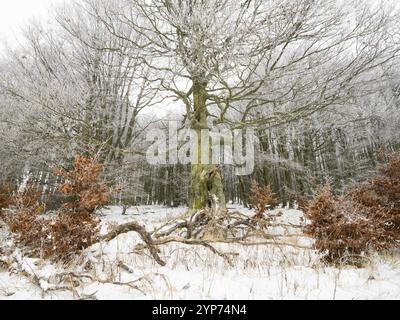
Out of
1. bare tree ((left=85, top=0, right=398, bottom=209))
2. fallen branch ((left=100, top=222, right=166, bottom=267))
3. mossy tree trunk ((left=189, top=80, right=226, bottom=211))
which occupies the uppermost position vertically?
bare tree ((left=85, top=0, right=398, bottom=209))

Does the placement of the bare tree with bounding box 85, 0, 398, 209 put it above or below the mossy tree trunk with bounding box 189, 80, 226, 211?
above

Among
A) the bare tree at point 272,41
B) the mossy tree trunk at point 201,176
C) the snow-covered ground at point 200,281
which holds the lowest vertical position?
the snow-covered ground at point 200,281

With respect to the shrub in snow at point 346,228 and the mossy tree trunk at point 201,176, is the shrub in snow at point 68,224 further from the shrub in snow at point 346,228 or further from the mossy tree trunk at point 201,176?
the mossy tree trunk at point 201,176

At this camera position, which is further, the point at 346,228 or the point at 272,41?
the point at 272,41

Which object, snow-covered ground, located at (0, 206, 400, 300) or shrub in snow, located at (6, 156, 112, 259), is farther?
shrub in snow, located at (6, 156, 112, 259)

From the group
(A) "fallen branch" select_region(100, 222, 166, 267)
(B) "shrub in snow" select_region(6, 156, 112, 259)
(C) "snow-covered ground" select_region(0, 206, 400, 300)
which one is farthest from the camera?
(A) "fallen branch" select_region(100, 222, 166, 267)

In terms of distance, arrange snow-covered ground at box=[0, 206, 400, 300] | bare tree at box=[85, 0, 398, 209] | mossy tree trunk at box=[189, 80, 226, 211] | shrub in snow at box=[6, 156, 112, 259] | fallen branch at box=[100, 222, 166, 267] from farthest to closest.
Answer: mossy tree trunk at box=[189, 80, 226, 211] → bare tree at box=[85, 0, 398, 209] → fallen branch at box=[100, 222, 166, 267] → shrub in snow at box=[6, 156, 112, 259] → snow-covered ground at box=[0, 206, 400, 300]

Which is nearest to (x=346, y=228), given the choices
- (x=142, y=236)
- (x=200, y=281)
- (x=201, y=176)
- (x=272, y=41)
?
(x=200, y=281)

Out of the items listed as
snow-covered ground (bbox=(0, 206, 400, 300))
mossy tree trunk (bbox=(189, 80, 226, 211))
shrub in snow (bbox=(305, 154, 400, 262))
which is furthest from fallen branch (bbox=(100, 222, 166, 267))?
mossy tree trunk (bbox=(189, 80, 226, 211))

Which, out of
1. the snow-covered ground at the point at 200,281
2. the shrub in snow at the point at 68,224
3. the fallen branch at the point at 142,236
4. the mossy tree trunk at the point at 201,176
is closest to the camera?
the snow-covered ground at the point at 200,281

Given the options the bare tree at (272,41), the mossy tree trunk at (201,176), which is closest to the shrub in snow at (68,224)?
the bare tree at (272,41)

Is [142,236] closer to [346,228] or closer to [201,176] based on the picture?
[346,228]

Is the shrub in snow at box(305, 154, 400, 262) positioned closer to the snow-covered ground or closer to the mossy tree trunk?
the snow-covered ground

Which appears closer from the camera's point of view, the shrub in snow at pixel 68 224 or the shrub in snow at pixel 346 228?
the shrub in snow at pixel 68 224
